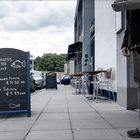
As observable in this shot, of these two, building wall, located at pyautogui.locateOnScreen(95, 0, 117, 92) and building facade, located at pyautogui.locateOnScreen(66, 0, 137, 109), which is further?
building wall, located at pyautogui.locateOnScreen(95, 0, 117, 92)

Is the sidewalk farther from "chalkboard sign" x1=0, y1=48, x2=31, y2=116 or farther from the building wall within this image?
the building wall

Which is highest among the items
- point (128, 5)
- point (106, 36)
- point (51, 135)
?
point (106, 36)

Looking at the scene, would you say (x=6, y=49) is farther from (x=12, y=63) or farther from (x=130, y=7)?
(x=130, y=7)

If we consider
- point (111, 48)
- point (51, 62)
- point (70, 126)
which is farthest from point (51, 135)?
point (51, 62)

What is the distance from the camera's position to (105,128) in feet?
24.3

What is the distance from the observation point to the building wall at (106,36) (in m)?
14.2

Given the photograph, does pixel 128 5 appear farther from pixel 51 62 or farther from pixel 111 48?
pixel 51 62

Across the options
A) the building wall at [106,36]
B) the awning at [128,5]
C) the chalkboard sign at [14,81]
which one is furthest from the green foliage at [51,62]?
the awning at [128,5]

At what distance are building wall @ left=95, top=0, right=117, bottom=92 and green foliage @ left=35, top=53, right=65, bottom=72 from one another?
310 feet

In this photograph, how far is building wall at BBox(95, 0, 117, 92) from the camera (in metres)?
14.2

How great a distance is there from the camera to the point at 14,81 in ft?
32.7

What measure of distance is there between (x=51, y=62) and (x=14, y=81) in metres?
106

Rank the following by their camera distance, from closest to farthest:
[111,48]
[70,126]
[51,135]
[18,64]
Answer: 1. [51,135]
2. [70,126]
3. [18,64]
4. [111,48]

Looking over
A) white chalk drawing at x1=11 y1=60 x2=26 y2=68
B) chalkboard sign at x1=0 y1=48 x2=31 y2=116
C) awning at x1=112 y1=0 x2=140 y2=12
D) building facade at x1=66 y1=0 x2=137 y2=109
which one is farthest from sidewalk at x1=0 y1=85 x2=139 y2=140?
awning at x1=112 y1=0 x2=140 y2=12
